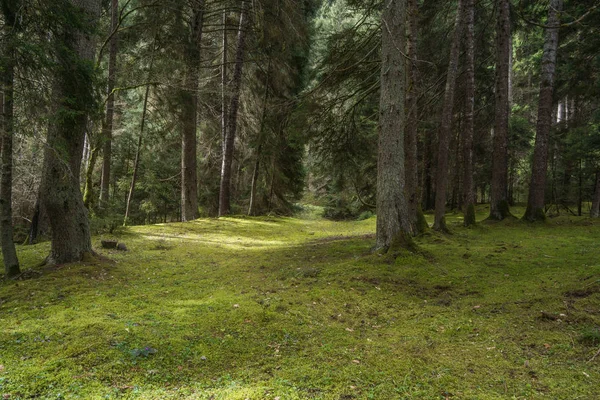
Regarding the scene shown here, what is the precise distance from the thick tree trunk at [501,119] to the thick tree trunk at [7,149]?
477 inches

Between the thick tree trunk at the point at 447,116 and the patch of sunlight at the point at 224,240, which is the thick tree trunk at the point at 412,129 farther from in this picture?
the patch of sunlight at the point at 224,240

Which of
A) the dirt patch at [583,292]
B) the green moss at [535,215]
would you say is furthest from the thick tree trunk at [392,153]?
the green moss at [535,215]

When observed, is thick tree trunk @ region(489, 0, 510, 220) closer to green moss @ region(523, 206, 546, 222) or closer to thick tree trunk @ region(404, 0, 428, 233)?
green moss @ region(523, 206, 546, 222)

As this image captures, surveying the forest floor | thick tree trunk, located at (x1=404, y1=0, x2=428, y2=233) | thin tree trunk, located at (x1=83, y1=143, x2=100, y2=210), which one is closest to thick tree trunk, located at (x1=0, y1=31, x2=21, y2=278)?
the forest floor

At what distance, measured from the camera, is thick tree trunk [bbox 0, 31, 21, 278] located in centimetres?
409

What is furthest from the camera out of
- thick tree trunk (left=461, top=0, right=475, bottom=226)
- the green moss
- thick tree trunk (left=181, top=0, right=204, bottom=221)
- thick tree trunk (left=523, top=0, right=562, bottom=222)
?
thick tree trunk (left=181, top=0, right=204, bottom=221)

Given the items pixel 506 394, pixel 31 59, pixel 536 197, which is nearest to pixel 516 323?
pixel 506 394

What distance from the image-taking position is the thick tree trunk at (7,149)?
4.09 meters

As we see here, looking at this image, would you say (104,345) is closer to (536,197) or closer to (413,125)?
(413,125)

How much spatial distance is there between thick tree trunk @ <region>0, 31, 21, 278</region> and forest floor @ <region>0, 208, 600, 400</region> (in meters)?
0.39

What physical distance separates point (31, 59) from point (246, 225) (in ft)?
32.4

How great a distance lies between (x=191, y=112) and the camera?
1177 centimetres

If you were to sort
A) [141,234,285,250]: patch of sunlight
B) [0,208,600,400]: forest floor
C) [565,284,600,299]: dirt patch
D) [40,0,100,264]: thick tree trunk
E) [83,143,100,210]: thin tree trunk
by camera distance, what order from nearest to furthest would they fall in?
[0,208,600,400]: forest floor
[565,284,600,299]: dirt patch
[40,0,100,264]: thick tree trunk
[83,143,100,210]: thin tree trunk
[141,234,285,250]: patch of sunlight

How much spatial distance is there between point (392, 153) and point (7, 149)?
579cm
